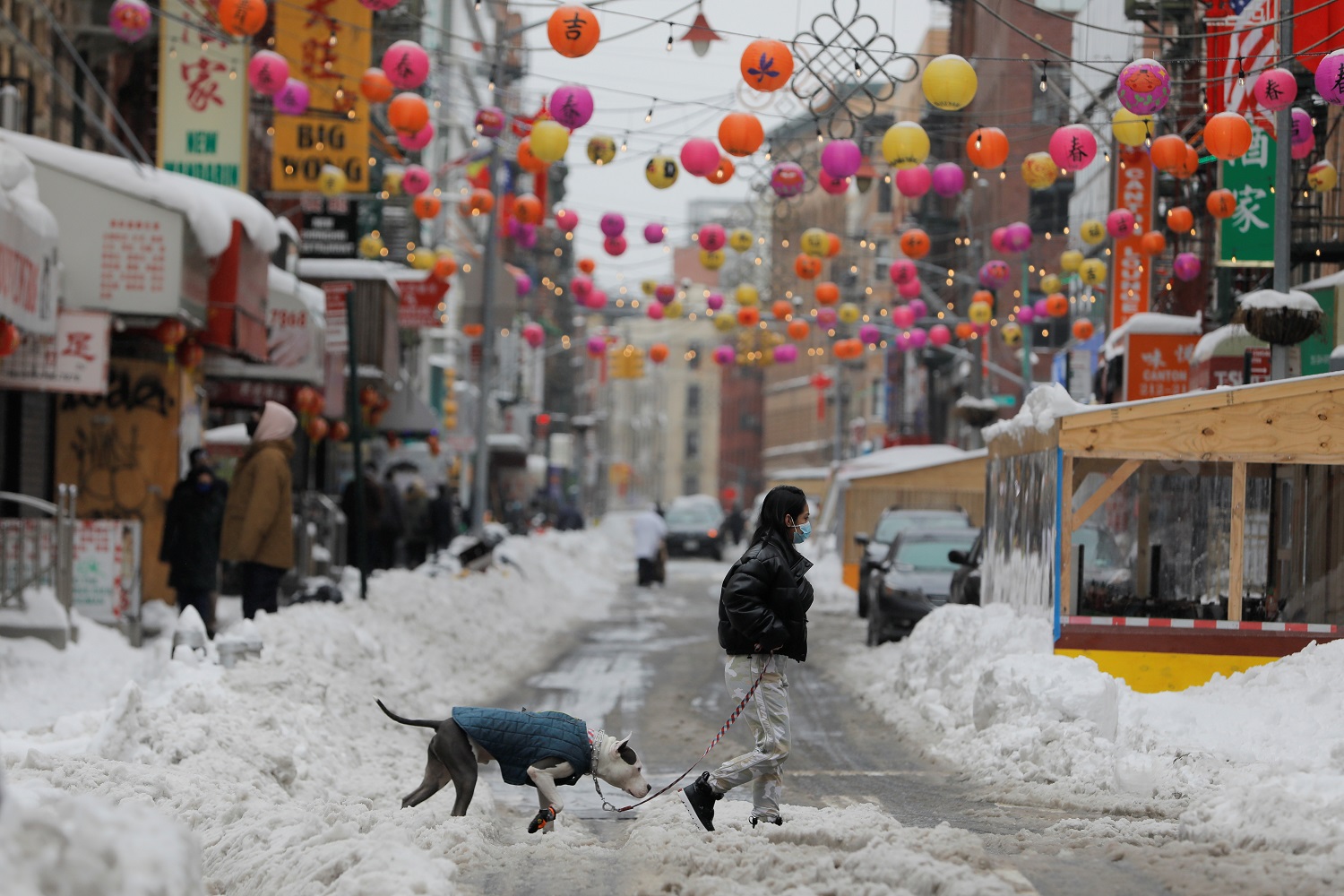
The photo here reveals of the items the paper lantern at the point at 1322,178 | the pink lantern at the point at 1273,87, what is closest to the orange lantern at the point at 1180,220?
the paper lantern at the point at 1322,178

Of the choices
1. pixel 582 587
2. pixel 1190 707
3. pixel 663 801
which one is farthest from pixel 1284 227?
pixel 582 587

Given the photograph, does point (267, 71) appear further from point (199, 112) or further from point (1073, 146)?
point (1073, 146)

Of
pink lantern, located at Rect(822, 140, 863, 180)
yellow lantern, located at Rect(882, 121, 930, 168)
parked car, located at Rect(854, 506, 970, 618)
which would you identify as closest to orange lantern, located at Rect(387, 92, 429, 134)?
pink lantern, located at Rect(822, 140, 863, 180)

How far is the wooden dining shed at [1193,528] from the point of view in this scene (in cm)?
1277

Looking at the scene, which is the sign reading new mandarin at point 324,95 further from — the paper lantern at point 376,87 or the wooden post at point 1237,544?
the wooden post at point 1237,544

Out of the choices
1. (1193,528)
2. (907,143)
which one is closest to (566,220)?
(907,143)

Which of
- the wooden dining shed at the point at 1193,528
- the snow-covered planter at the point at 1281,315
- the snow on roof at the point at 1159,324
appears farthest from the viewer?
the snow on roof at the point at 1159,324

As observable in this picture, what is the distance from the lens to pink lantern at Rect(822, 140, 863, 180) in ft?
53.9

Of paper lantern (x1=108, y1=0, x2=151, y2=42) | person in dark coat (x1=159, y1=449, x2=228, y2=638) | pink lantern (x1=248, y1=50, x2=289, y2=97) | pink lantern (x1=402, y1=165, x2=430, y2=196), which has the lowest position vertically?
person in dark coat (x1=159, y1=449, x2=228, y2=638)

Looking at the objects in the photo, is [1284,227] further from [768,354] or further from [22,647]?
[768,354]

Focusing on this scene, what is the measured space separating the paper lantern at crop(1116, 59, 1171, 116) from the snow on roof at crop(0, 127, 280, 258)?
8797 mm

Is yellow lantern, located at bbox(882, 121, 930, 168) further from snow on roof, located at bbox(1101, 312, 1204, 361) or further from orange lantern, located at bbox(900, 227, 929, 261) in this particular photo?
snow on roof, located at bbox(1101, 312, 1204, 361)

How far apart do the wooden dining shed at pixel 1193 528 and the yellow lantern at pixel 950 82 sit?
2.40 m

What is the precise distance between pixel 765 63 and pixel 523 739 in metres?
6.81
